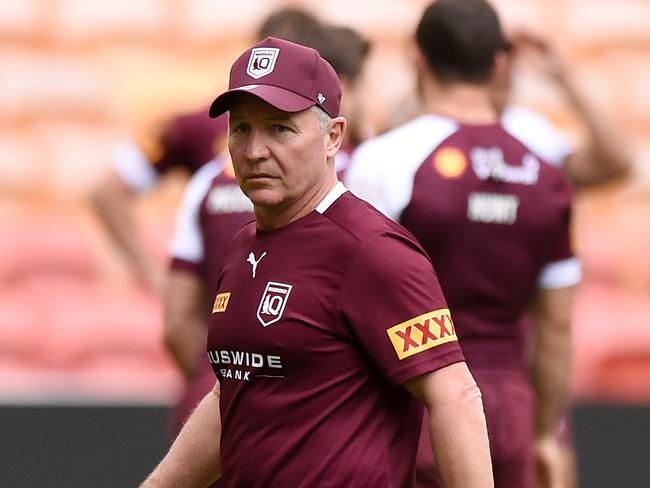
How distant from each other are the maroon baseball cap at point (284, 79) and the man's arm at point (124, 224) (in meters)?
3.26

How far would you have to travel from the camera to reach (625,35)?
10.8m

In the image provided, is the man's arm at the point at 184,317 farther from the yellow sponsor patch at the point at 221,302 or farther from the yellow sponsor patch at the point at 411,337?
the yellow sponsor patch at the point at 411,337

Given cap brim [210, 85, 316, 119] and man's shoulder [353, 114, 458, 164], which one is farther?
man's shoulder [353, 114, 458, 164]

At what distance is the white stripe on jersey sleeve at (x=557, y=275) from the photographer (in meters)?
5.05

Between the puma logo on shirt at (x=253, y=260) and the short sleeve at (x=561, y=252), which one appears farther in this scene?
the short sleeve at (x=561, y=252)

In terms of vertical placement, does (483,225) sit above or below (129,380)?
above

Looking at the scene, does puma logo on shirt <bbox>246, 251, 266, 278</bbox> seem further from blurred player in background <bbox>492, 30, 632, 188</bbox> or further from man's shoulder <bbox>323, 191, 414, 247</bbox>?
blurred player in background <bbox>492, 30, 632, 188</bbox>

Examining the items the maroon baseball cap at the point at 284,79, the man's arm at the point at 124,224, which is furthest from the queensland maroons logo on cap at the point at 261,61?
the man's arm at the point at 124,224

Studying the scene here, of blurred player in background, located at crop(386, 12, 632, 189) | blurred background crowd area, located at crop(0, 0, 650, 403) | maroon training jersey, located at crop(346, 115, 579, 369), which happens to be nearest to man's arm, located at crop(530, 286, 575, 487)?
maroon training jersey, located at crop(346, 115, 579, 369)

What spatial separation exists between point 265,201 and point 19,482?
4.22m

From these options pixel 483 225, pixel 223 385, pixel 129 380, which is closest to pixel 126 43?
pixel 129 380

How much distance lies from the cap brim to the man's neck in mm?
Result: 1589

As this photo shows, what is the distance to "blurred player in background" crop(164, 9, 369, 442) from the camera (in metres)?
5.37

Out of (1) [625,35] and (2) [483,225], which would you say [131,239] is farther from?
(1) [625,35]
